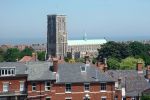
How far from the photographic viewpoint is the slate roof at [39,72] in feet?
196

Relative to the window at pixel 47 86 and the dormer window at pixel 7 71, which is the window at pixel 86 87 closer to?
the window at pixel 47 86

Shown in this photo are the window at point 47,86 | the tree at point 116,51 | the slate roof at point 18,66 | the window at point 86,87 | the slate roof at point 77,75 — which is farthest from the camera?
the tree at point 116,51

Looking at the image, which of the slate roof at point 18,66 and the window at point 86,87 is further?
the window at point 86,87

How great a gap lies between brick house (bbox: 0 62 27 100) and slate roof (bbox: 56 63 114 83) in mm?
4470

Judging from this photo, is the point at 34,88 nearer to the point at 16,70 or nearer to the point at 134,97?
the point at 16,70

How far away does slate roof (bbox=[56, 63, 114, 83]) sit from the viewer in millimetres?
60475

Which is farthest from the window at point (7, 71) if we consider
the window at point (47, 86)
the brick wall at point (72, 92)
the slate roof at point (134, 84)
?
the slate roof at point (134, 84)

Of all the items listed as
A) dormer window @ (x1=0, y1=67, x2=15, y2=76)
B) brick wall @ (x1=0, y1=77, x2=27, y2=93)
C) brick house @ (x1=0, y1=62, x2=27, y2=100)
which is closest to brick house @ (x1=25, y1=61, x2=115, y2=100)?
brick house @ (x1=0, y1=62, x2=27, y2=100)

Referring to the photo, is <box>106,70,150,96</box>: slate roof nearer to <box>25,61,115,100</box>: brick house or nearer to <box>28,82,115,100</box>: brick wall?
<box>28,82,115,100</box>: brick wall

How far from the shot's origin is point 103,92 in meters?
61.2

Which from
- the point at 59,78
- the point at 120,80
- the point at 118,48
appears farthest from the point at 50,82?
the point at 118,48

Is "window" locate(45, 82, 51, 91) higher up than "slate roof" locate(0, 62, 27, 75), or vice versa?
"slate roof" locate(0, 62, 27, 75)

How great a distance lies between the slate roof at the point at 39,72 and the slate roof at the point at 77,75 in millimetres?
1288

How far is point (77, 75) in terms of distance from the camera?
61.5 m
